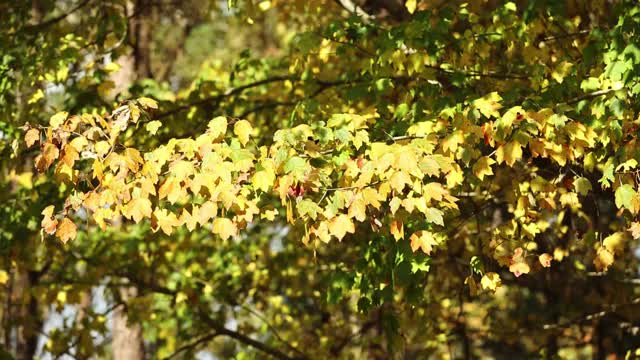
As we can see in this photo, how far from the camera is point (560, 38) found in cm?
713

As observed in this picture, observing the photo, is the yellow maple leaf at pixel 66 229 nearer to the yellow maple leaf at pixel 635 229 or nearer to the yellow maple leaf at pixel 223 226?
the yellow maple leaf at pixel 223 226

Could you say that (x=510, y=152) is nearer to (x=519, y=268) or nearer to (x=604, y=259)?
(x=519, y=268)

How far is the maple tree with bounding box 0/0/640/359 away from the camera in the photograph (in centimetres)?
502

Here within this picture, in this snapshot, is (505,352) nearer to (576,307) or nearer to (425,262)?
(576,307)

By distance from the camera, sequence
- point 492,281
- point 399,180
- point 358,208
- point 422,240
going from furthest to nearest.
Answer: point 492,281, point 422,240, point 358,208, point 399,180

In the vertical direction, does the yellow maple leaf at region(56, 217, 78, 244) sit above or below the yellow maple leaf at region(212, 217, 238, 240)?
above

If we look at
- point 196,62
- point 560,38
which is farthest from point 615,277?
point 196,62

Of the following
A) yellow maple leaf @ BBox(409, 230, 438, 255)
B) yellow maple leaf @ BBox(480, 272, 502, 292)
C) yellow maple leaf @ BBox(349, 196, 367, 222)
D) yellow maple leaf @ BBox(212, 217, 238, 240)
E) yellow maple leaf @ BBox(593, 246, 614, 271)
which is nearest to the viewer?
yellow maple leaf @ BBox(349, 196, 367, 222)

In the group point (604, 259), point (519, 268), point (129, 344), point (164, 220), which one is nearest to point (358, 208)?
point (164, 220)

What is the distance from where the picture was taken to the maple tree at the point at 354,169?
16.5ft

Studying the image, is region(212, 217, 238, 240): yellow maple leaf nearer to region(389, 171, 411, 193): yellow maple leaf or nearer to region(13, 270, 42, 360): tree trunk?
region(389, 171, 411, 193): yellow maple leaf

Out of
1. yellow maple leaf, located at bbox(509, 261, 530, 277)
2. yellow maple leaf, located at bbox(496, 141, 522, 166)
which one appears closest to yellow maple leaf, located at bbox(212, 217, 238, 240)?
yellow maple leaf, located at bbox(496, 141, 522, 166)

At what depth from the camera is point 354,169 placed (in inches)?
200

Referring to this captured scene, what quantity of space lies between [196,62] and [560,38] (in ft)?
48.2
